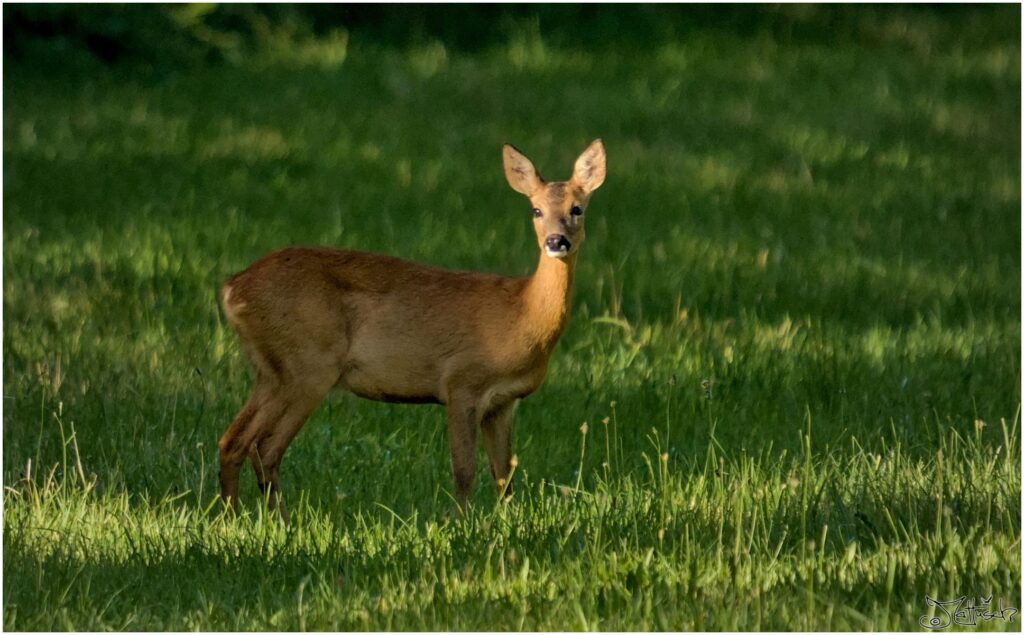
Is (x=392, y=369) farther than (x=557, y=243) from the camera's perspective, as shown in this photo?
Yes

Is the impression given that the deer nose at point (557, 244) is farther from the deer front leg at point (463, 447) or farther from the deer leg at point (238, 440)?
the deer leg at point (238, 440)

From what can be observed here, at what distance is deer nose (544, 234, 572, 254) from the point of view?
6.00 meters

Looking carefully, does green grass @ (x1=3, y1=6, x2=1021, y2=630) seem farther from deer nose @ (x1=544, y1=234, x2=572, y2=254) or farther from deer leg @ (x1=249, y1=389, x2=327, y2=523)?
deer nose @ (x1=544, y1=234, x2=572, y2=254)

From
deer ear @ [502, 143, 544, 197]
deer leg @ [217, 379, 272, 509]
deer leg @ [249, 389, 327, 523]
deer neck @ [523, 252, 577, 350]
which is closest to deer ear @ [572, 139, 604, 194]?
deer ear @ [502, 143, 544, 197]

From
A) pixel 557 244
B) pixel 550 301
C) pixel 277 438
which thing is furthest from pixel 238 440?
pixel 557 244

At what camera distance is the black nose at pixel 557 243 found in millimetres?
6000

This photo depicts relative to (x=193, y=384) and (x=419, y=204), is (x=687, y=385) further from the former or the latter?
(x=419, y=204)

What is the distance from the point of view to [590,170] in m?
6.43

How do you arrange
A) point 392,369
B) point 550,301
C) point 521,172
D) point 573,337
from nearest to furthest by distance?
point 550,301, point 392,369, point 521,172, point 573,337

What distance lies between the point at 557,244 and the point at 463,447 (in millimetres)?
794

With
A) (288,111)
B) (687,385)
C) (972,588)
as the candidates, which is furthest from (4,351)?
(288,111)

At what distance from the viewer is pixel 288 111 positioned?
1404cm

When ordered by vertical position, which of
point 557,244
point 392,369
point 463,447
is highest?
point 557,244

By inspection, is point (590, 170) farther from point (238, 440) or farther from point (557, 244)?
point (238, 440)
